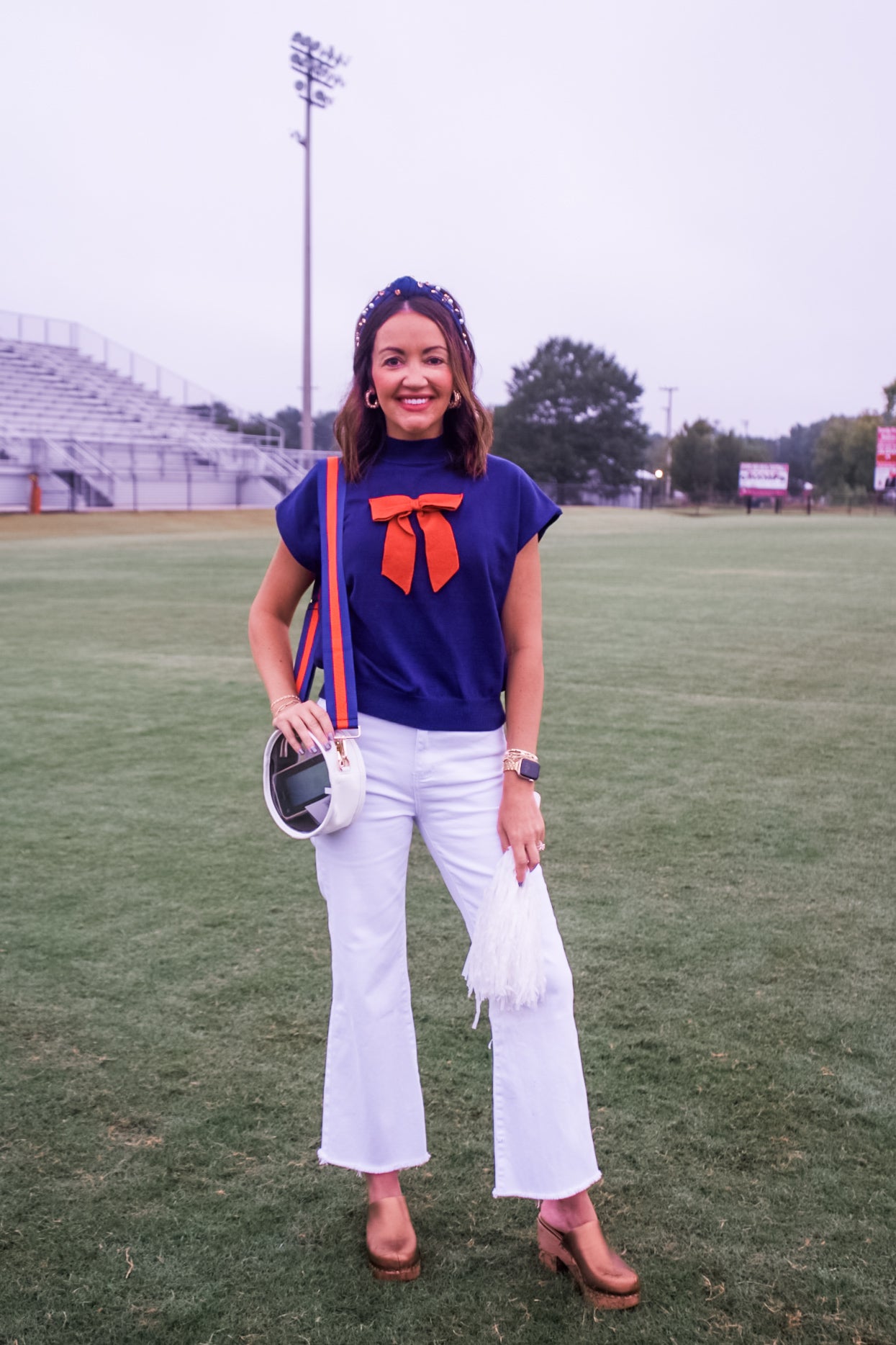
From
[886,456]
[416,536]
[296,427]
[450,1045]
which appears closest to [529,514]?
[416,536]

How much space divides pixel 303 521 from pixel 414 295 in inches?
18.7

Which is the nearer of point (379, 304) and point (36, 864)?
point (379, 304)

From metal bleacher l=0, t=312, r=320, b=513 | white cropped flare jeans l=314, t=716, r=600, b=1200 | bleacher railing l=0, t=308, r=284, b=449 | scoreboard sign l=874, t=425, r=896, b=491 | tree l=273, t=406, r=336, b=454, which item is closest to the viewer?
white cropped flare jeans l=314, t=716, r=600, b=1200

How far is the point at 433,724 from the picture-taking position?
7.62 feet

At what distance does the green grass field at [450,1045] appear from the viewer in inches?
91.0

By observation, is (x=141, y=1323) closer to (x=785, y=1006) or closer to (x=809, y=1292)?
(x=809, y=1292)

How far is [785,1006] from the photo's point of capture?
355 centimetres

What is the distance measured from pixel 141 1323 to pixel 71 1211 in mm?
410

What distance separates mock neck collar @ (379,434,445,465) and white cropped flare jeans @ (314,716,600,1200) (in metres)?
0.50

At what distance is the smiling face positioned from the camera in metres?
2.28

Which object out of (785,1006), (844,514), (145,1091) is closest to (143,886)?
(145,1091)

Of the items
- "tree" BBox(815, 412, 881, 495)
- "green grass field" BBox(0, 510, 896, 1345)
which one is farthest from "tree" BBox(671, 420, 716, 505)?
"green grass field" BBox(0, 510, 896, 1345)

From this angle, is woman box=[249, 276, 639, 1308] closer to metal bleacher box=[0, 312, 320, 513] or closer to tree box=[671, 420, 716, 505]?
metal bleacher box=[0, 312, 320, 513]

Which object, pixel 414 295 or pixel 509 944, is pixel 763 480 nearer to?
pixel 414 295
